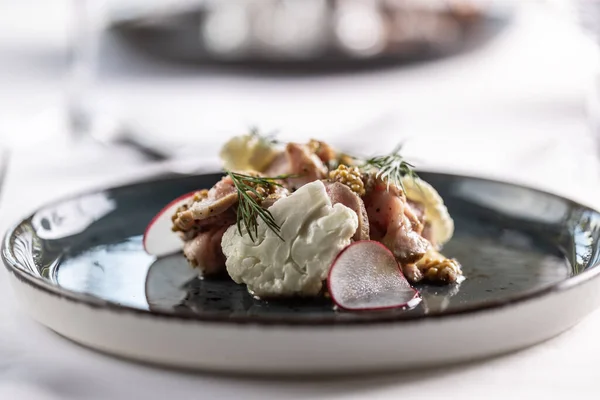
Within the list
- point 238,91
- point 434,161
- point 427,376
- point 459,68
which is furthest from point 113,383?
point 459,68

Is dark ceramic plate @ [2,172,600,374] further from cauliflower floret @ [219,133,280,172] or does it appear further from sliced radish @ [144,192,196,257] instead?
cauliflower floret @ [219,133,280,172]

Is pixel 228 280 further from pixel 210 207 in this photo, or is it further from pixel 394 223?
pixel 394 223

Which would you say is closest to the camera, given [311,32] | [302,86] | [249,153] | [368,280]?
[368,280]

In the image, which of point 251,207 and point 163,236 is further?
point 163,236

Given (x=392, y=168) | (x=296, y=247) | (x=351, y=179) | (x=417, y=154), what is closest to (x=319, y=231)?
(x=296, y=247)

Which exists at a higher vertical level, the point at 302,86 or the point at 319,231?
the point at 319,231

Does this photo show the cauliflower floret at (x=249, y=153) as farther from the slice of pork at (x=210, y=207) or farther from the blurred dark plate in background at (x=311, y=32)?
the blurred dark plate in background at (x=311, y=32)

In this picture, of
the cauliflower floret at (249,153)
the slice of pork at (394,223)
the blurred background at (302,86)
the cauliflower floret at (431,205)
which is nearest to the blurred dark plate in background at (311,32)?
the blurred background at (302,86)
